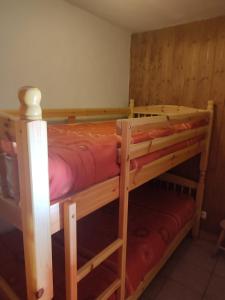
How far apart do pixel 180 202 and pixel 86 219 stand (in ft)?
3.51

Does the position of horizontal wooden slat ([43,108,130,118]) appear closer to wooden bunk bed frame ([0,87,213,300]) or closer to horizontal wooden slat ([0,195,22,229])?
wooden bunk bed frame ([0,87,213,300])

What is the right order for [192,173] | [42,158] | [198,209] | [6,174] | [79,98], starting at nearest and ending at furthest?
[42,158] < [6,174] < [79,98] < [198,209] < [192,173]

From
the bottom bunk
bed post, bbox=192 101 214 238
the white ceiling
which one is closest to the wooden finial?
the bottom bunk

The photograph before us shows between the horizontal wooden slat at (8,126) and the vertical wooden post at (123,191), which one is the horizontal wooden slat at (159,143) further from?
the horizontal wooden slat at (8,126)

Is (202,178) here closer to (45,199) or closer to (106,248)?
(106,248)

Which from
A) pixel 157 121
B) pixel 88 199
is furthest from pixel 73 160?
pixel 157 121

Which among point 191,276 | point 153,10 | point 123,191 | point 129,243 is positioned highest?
point 153,10

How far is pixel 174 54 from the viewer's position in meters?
2.64

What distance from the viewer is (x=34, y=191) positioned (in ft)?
2.58

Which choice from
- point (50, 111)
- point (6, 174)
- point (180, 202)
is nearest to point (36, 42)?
point (50, 111)

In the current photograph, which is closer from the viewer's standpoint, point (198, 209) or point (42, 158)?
point (42, 158)

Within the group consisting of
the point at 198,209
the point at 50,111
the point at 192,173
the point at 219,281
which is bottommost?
the point at 219,281

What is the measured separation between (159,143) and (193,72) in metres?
1.45

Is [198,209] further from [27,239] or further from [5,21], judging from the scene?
[5,21]
